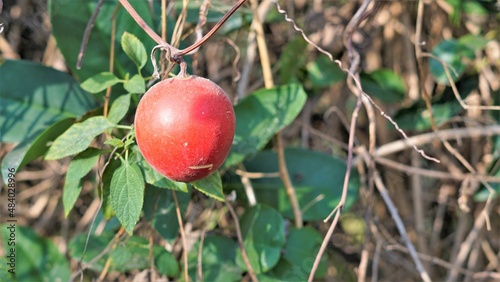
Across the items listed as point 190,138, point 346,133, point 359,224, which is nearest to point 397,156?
point 346,133

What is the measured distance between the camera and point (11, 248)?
103 centimetres

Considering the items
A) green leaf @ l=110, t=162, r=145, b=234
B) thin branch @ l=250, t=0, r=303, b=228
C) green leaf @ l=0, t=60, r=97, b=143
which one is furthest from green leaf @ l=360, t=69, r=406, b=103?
green leaf @ l=110, t=162, r=145, b=234

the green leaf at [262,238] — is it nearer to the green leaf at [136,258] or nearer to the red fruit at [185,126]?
the green leaf at [136,258]

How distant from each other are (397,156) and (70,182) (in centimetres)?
87

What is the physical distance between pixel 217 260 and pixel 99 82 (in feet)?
1.06

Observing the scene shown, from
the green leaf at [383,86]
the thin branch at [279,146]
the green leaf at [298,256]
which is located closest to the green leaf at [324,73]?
the green leaf at [383,86]

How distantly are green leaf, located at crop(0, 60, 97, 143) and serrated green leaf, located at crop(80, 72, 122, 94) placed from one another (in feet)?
0.55

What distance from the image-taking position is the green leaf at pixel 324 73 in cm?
116

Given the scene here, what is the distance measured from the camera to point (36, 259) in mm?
1048

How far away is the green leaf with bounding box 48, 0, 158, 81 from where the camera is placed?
89 centimetres

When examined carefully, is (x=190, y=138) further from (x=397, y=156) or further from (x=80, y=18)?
(x=397, y=156)

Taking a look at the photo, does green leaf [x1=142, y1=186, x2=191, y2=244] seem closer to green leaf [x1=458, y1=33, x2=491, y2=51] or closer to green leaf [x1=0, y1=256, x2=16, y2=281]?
green leaf [x1=0, y1=256, x2=16, y2=281]

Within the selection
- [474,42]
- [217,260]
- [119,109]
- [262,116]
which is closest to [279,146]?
[262,116]

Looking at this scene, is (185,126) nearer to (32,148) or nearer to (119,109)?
(119,109)
